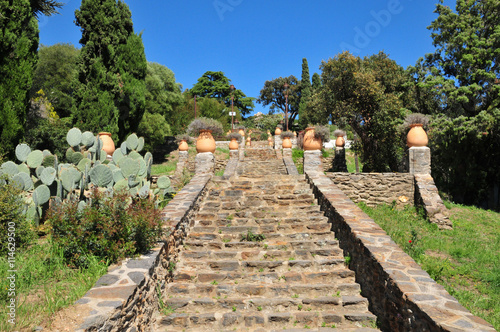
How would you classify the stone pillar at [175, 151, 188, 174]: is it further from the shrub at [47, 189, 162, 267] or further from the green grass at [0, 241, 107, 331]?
the shrub at [47, 189, 162, 267]

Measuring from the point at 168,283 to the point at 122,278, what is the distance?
126cm

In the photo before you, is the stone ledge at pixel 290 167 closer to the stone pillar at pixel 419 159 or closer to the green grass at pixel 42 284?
the stone pillar at pixel 419 159

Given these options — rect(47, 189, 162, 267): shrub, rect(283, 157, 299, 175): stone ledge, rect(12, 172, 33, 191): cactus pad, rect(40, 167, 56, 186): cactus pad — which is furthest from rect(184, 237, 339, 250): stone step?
rect(283, 157, 299, 175): stone ledge

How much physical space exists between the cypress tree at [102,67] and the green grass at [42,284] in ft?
36.2

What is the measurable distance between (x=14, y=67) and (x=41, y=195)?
6.89m

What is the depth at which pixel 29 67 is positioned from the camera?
9.21 meters

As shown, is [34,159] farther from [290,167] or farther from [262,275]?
[290,167]

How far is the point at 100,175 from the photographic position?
4.89 meters

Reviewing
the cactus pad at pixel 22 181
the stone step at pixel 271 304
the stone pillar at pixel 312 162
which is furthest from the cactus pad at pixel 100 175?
the stone pillar at pixel 312 162

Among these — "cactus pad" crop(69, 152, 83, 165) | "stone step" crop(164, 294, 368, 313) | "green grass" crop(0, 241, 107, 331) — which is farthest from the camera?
"cactus pad" crop(69, 152, 83, 165)

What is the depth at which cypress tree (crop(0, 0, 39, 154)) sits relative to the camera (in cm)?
861

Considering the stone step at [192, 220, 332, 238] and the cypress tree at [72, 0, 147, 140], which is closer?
the stone step at [192, 220, 332, 238]

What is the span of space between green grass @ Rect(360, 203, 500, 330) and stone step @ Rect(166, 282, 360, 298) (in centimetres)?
161

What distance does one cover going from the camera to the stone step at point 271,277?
440cm
